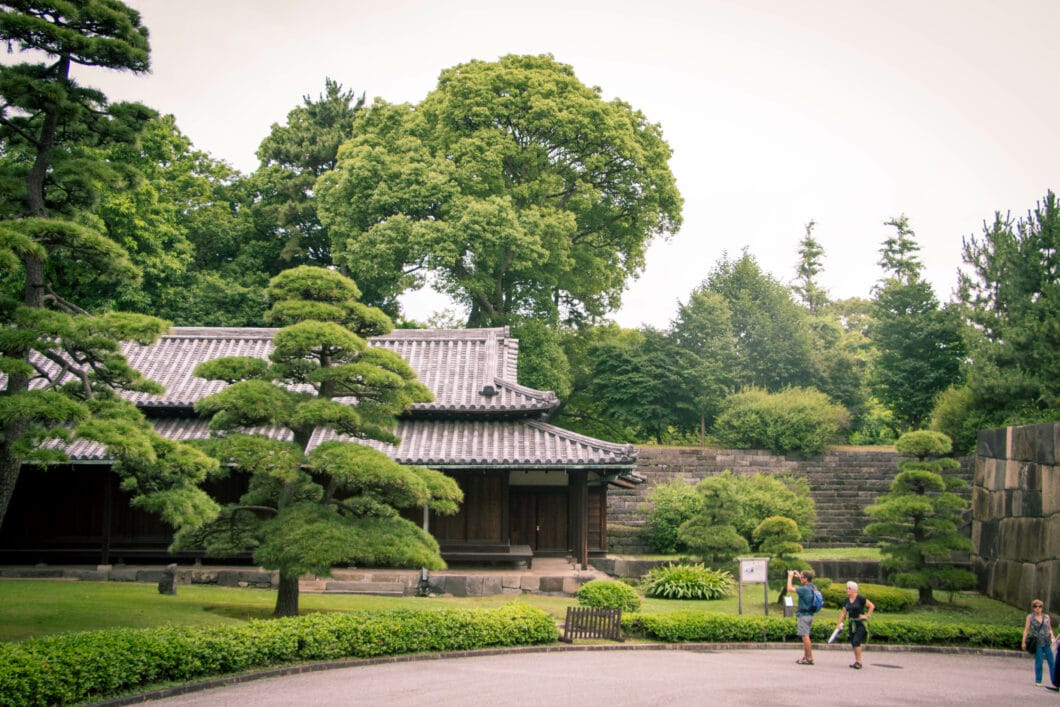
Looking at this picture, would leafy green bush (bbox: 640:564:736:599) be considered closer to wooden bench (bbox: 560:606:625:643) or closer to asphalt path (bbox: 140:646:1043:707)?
wooden bench (bbox: 560:606:625:643)

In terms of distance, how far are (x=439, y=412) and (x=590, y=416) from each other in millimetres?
18358

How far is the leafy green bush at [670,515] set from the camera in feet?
106

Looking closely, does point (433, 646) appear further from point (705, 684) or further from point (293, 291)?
point (293, 291)

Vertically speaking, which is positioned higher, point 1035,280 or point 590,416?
point 1035,280

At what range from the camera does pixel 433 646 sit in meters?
16.7

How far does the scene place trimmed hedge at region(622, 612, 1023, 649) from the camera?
61.9 ft

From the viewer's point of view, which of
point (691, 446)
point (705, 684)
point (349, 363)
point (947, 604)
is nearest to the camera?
point (705, 684)

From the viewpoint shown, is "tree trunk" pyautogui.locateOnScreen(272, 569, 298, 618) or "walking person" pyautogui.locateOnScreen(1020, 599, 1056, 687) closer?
"walking person" pyautogui.locateOnScreen(1020, 599, 1056, 687)

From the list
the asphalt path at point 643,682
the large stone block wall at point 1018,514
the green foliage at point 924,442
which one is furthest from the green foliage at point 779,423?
the asphalt path at point 643,682

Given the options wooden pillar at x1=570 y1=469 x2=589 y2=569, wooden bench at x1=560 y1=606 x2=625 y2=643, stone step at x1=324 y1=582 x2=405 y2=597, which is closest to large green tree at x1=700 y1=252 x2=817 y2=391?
wooden pillar at x1=570 y1=469 x2=589 y2=569

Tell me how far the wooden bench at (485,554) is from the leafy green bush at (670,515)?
8788 mm

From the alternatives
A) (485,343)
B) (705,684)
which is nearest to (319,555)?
(705,684)

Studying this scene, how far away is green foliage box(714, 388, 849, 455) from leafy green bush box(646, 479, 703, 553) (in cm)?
586

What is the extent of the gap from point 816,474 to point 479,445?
17423 millimetres
